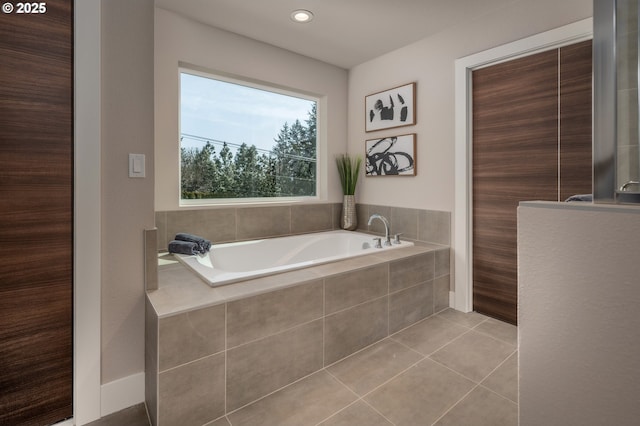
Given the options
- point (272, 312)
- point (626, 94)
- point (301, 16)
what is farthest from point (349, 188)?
point (626, 94)

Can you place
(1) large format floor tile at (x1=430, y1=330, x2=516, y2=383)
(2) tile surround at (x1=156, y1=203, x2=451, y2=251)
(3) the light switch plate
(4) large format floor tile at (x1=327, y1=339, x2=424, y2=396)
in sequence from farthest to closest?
(2) tile surround at (x1=156, y1=203, x2=451, y2=251), (1) large format floor tile at (x1=430, y1=330, x2=516, y2=383), (4) large format floor tile at (x1=327, y1=339, x2=424, y2=396), (3) the light switch plate

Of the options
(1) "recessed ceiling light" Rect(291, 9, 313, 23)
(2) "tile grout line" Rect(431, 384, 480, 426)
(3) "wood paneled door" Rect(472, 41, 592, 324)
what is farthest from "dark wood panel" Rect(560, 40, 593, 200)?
(1) "recessed ceiling light" Rect(291, 9, 313, 23)

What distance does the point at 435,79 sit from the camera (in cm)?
291

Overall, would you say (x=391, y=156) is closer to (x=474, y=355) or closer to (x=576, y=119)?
(x=576, y=119)

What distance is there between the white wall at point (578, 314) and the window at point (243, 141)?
2.64m

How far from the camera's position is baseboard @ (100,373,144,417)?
5.12 ft

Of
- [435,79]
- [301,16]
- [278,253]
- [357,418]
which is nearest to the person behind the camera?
[357,418]

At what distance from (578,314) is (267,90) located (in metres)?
3.14

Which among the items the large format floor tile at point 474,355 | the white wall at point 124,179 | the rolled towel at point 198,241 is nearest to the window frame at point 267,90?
the rolled towel at point 198,241

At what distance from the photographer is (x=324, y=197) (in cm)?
368

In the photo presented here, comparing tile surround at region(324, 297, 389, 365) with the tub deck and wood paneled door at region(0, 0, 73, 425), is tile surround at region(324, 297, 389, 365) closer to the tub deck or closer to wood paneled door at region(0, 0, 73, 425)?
the tub deck

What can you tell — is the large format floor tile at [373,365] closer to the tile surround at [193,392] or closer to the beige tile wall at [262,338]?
the beige tile wall at [262,338]

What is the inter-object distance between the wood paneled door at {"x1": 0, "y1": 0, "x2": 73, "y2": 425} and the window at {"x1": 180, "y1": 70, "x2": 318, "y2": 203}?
52.1 inches

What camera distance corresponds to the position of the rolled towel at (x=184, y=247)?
7.62ft
